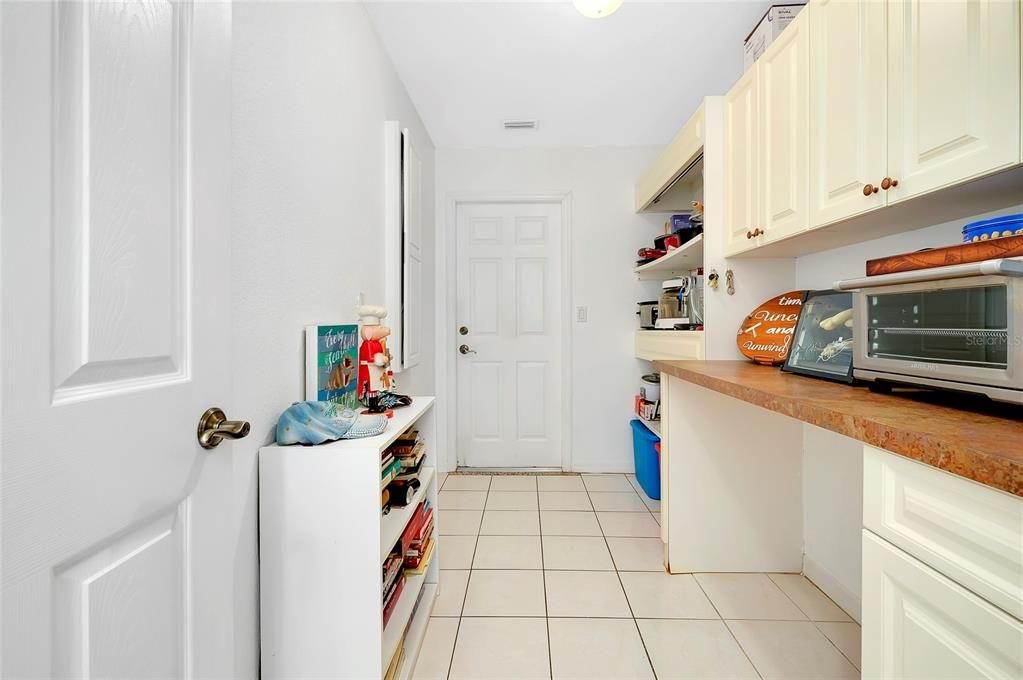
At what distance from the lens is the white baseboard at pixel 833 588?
5.24 feet

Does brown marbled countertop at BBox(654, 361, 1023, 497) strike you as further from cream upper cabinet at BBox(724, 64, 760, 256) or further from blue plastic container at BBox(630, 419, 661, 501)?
blue plastic container at BBox(630, 419, 661, 501)

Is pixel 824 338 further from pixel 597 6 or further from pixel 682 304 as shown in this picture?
pixel 597 6

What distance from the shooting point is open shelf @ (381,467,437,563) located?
118 centimetres

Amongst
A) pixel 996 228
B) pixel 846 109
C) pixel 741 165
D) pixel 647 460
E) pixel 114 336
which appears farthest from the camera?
pixel 647 460

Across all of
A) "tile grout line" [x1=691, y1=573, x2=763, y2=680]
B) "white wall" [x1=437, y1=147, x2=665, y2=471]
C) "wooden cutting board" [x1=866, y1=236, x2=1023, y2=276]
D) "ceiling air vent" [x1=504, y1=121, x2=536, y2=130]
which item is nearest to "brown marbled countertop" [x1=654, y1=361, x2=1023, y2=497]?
"wooden cutting board" [x1=866, y1=236, x2=1023, y2=276]

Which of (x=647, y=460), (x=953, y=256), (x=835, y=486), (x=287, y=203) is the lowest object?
(x=647, y=460)

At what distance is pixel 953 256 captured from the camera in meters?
0.91

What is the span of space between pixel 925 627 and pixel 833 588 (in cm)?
133

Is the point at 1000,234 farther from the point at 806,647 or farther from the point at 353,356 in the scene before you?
the point at 353,356

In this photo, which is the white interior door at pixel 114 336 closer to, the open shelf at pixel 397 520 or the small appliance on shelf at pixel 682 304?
the open shelf at pixel 397 520

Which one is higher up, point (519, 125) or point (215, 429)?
point (519, 125)

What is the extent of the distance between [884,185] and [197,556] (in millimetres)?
1696

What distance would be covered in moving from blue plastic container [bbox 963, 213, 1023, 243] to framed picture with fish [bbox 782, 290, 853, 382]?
1.36 ft

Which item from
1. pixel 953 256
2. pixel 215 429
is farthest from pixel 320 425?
pixel 953 256
